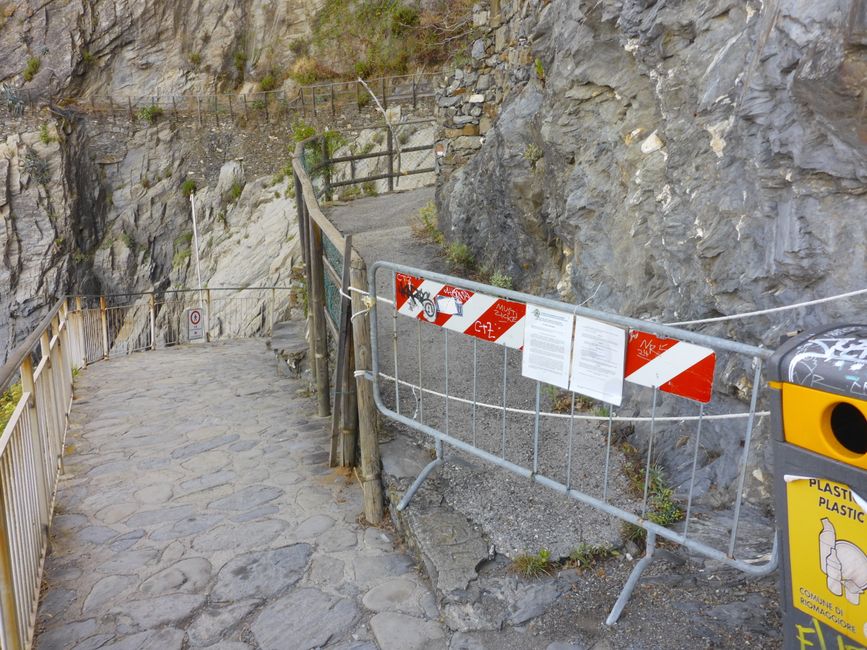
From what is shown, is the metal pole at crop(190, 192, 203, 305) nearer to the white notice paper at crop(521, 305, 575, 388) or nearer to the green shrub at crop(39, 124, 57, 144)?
the green shrub at crop(39, 124, 57, 144)

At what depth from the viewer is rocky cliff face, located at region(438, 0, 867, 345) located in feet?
9.29

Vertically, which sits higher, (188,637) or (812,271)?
(812,271)

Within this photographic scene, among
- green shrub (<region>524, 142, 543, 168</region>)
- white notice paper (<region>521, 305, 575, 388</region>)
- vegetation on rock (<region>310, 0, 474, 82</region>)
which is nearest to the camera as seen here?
white notice paper (<region>521, 305, 575, 388</region>)

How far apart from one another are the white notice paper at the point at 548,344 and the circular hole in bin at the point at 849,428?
3.63 ft

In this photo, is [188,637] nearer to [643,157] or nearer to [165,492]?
[165,492]

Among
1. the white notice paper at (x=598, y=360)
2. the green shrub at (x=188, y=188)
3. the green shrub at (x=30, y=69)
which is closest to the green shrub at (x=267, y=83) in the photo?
the green shrub at (x=188, y=188)

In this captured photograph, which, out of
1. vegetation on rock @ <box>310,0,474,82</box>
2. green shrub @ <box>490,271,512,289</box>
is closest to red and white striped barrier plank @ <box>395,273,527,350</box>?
green shrub @ <box>490,271,512,289</box>

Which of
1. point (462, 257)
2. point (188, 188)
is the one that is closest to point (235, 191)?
point (188, 188)

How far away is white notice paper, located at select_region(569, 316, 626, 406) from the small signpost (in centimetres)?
1161

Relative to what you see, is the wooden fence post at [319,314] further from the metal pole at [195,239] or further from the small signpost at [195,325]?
the metal pole at [195,239]

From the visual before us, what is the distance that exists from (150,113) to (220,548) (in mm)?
23278

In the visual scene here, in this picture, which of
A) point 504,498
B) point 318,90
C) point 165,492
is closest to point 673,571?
point 504,498

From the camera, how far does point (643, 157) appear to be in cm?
436

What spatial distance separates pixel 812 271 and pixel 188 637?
3.31 m
